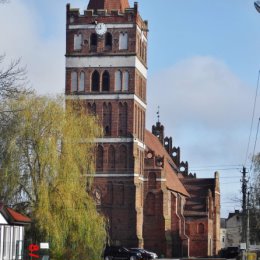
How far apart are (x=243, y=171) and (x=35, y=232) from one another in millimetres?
21747

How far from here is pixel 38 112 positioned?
57.8 meters

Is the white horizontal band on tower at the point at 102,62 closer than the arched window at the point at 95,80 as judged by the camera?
No

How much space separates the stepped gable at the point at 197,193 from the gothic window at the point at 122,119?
24486 mm

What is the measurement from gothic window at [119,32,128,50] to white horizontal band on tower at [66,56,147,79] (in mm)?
1028

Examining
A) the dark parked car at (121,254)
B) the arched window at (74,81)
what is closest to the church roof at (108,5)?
the arched window at (74,81)

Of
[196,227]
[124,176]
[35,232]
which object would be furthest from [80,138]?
[196,227]

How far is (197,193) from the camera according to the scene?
113 metres

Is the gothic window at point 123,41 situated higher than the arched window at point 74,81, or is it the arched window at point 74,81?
the gothic window at point 123,41

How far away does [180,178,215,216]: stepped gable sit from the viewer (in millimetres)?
107438

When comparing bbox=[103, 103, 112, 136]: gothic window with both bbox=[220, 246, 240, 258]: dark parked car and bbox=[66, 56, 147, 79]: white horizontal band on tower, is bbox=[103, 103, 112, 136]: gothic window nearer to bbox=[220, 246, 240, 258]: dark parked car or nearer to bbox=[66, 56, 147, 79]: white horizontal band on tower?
bbox=[66, 56, 147, 79]: white horizontal band on tower

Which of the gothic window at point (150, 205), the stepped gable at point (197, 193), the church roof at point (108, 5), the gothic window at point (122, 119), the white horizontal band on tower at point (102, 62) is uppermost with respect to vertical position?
the church roof at point (108, 5)

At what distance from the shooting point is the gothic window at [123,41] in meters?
86.2

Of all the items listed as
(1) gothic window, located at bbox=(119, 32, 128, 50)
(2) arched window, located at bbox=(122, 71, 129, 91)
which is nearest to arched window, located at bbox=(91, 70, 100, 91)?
(2) arched window, located at bbox=(122, 71, 129, 91)

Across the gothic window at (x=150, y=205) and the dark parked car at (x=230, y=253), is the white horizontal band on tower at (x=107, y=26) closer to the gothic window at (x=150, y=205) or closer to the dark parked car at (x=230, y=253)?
the gothic window at (x=150, y=205)
